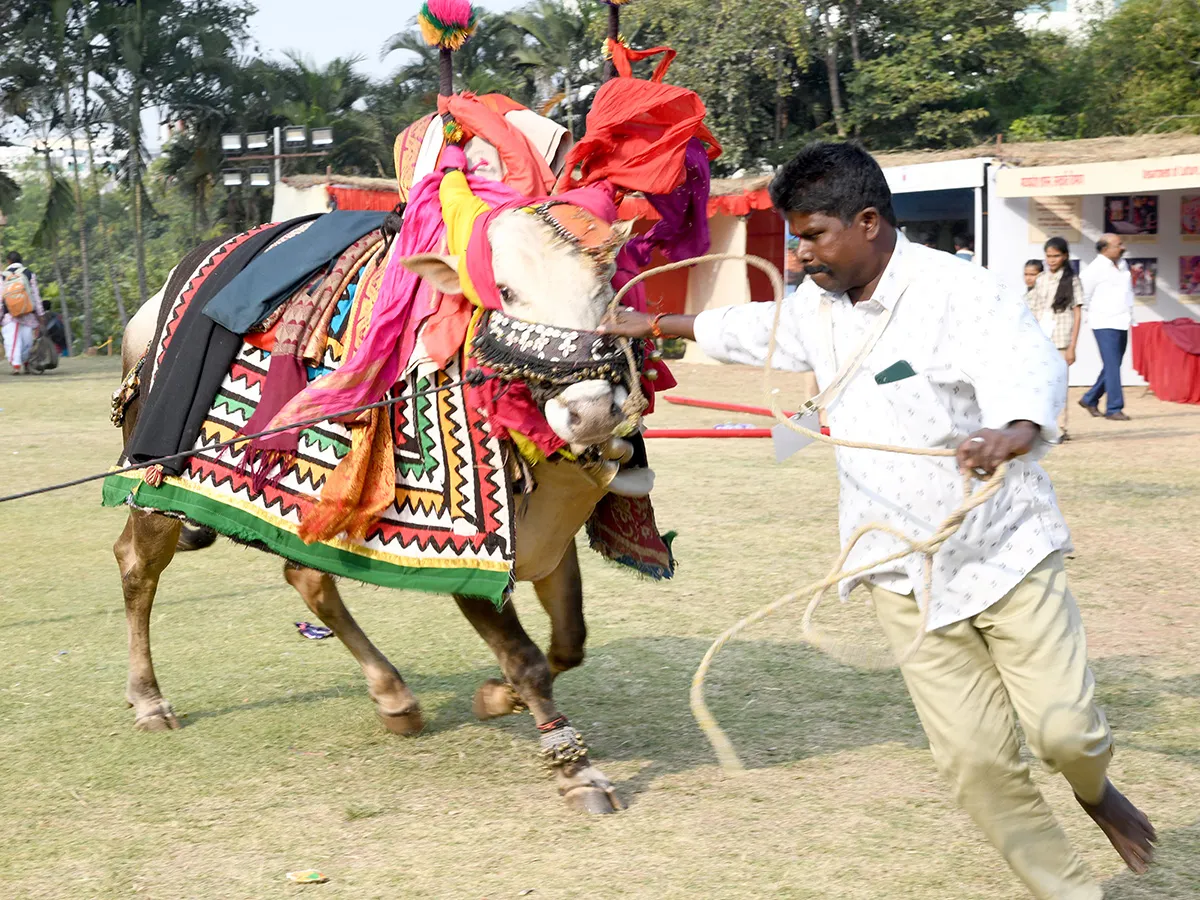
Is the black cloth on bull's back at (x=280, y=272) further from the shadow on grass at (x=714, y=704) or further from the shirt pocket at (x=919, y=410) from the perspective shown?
the shirt pocket at (x=919, y=410)

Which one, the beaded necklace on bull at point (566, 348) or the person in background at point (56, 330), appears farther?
the person in background at point (56, 330)

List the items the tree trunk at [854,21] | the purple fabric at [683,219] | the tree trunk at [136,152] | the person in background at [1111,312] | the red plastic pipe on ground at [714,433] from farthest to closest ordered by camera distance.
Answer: the tree trunk at [136,152], the tree trunk at [854,21], the person in background at [1111,312], the red plastic pipe on ground at [714,433], the purple fabric at [683,219]

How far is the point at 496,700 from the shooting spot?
4.82 meters

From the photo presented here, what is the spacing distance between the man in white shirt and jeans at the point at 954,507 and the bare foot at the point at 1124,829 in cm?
2

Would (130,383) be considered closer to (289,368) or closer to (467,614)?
(289,368)

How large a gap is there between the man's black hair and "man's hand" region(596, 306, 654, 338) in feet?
1.71

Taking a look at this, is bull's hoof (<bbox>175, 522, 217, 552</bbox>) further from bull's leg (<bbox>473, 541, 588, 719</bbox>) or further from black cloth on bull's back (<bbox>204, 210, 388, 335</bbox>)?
bull's leg (<bbox>473, 541, 588, 719</bbox>)

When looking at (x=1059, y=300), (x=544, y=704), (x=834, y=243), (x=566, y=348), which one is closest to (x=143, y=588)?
(x=544, y=704)

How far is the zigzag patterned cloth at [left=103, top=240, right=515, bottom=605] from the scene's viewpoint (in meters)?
4.16

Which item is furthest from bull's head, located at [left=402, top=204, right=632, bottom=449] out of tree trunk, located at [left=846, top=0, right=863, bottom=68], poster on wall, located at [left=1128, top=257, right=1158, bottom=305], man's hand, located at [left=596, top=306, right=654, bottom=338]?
tree trunk, located at [left=846, top=0, right=863, bottom=68]

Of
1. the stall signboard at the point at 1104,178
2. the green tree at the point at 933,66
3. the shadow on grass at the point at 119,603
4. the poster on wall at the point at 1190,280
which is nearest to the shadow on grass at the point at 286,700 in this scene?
the shadow on grass at the point at 119,603

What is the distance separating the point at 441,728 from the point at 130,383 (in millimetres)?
1820

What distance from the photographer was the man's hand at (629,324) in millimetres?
3498

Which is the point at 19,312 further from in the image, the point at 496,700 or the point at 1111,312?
the point at 496,700
